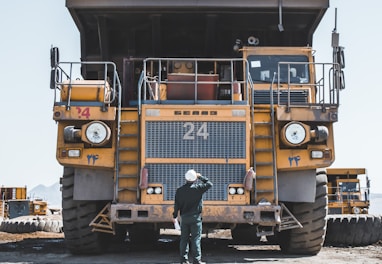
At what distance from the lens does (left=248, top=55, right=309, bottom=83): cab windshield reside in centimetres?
1115

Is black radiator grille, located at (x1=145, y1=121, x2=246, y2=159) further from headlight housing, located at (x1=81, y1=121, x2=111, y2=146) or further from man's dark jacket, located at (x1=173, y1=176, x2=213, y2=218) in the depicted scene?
man's dark jacket, located at (x1=173, y1=176, x2=213, y2=218)

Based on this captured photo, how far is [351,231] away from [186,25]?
502cm

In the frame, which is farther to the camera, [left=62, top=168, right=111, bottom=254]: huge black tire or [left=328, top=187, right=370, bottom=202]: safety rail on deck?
[left=328, top=187, right=370, bottom=202]: safety rail on deck

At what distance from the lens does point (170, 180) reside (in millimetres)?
9430

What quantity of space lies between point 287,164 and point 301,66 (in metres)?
2.37

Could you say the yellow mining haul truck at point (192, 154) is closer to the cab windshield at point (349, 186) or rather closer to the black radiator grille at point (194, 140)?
the black radiator grille at point (194, 140)

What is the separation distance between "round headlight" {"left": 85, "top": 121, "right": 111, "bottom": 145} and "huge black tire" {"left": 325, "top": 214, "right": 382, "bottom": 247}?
17.3 ft

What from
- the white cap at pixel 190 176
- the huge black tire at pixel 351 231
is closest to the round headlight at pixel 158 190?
the white cap at pixel 190 176

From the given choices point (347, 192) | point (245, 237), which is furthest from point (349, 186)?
point (245, 237)

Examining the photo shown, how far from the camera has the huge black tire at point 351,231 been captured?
12445 millimetres

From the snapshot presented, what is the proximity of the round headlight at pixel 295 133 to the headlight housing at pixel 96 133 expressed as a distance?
265 cm

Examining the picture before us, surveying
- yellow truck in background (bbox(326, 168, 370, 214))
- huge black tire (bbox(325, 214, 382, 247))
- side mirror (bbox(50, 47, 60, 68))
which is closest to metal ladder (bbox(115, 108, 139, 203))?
side mirror (bbox(50, 47, 60, 68))

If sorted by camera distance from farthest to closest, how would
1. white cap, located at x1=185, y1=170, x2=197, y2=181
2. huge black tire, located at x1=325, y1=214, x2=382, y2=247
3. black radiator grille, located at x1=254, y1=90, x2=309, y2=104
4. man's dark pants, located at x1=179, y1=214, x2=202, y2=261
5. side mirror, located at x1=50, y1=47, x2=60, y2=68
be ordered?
huge black tire, located at x1=325, y1=214, x2=382, y2=247 → black radiator grille, located at x1=254, y1=90, x2=309, y2=104 → side mirror, located at x1=50, y1=47, x2=60, y2=68 → white cap, located at x1=185, y1=170, x2=197, y2=181 → man's dark pants, located at x1=179, y1=214, x2=202, y2=261

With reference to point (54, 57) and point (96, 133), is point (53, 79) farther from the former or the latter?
point (96, 133)
